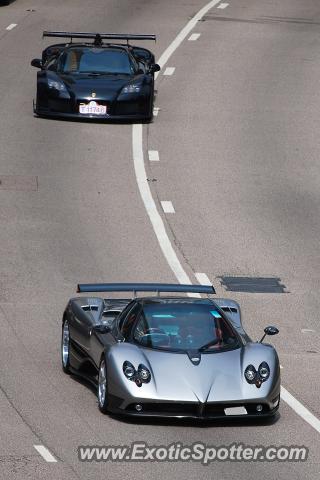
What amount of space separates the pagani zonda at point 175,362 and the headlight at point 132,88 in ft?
46.8

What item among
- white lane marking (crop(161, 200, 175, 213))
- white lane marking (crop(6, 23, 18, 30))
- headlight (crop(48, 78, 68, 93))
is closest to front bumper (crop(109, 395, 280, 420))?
white lane marking (crop(161, 200, 175, 213))

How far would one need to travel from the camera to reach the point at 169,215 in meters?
23.5

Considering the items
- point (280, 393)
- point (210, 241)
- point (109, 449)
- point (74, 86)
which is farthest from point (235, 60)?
point (109, 449)

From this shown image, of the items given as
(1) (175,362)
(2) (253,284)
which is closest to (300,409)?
(1) (175,362)

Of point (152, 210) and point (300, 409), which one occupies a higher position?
point (300, 409)

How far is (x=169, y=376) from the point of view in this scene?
43.0ft

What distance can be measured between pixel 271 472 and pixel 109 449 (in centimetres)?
147

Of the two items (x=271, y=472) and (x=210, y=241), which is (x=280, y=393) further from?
(x=210, y=241)

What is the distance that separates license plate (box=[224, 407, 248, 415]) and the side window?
1.51 metres

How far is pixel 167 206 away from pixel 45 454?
41.4 ft

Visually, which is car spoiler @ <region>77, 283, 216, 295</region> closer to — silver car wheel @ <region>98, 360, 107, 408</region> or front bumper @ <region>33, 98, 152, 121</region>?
silver car wheel @ <region>98, 360, 107, 408</region>

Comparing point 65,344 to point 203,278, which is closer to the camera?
point 65,344

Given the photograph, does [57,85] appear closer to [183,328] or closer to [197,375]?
[183,328]

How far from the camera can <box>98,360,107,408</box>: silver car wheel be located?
13297 millimetres
